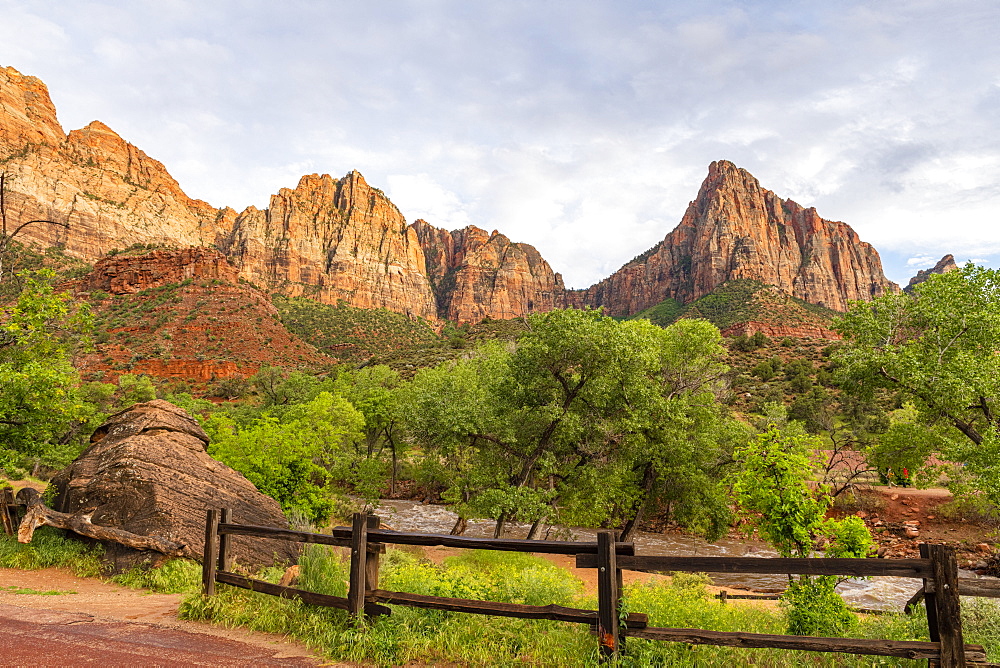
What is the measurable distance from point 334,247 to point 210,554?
170 m

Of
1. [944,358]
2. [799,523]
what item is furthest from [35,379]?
[944,358]

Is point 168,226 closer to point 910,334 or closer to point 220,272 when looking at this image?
point 220,272

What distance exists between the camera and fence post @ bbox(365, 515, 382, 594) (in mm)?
5906

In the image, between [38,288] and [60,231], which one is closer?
[38,288]

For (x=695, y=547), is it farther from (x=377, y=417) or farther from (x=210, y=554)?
(x=210, y=554)

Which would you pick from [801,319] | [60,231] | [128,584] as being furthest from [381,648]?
[60,231]

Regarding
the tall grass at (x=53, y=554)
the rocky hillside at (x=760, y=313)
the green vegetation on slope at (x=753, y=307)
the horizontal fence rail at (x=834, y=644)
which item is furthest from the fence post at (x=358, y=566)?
the rocky hillside at (x=760, y=313)

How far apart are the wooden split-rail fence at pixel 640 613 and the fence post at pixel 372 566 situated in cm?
1

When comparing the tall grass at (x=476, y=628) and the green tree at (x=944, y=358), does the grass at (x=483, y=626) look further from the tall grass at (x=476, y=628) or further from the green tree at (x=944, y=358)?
the green tree at (x=944, y=358)

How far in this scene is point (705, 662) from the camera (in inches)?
191

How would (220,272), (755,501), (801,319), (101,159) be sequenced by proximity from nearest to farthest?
(755,501)
(801,319)
(220,272)
(101,159)

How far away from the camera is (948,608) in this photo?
4.31 meters

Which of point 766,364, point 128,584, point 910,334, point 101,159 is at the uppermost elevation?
point 101,159

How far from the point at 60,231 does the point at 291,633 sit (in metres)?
149
